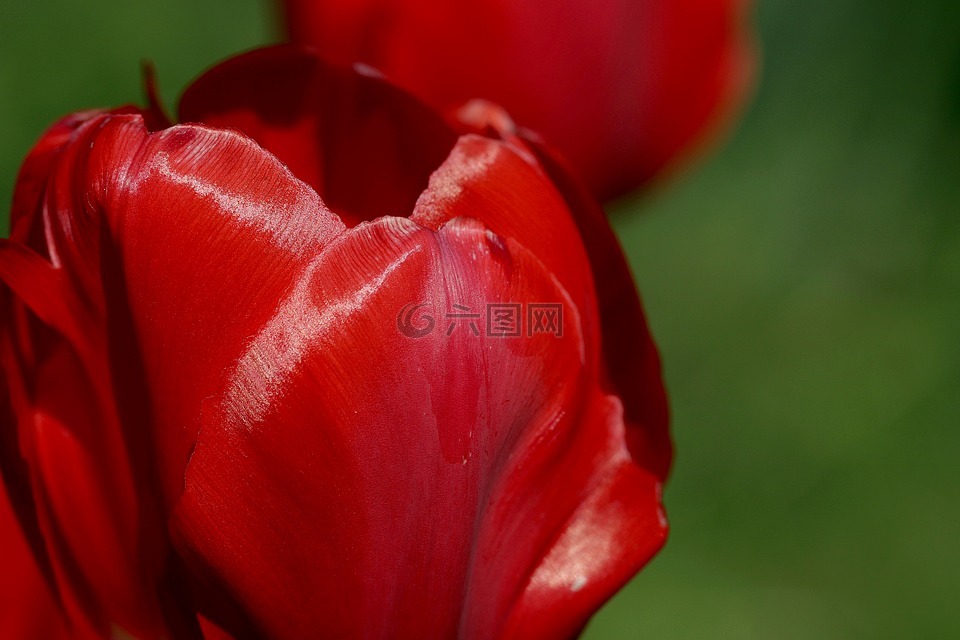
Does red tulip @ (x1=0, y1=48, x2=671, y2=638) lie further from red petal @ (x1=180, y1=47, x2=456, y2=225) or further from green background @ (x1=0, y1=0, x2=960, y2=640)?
green background @ (x1=0, y1=0, x2=960, y2=640)

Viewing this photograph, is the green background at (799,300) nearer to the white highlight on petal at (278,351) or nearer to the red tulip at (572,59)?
the red tulip at (572,59)

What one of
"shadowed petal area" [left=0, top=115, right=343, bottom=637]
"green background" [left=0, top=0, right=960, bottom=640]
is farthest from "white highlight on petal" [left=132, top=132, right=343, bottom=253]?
"green background" [left=0, top=0, right=960, bottom=640]

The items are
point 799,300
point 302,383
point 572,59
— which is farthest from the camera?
point 799,300

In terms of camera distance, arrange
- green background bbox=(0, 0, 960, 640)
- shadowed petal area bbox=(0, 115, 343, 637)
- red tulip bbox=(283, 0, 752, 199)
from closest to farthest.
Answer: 1. shadowed petal area bbox=(0, 115, 343, 637)
2. red tulip bbox=(283, 0, 752, 199)
3. green background bbox=(0, 0, 960, 640)

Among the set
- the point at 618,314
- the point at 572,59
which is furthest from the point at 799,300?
the point at 618,314

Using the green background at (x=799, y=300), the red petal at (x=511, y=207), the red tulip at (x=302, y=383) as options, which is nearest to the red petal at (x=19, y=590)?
the red tulip at (x=302, y=383)

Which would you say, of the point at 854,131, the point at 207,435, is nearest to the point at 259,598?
the point at 207,435

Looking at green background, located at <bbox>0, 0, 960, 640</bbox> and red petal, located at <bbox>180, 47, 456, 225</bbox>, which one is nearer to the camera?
red petal, located at <bbox>180, 47, 456, 225</bbox>

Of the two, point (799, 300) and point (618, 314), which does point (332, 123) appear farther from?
point (799, 300)
